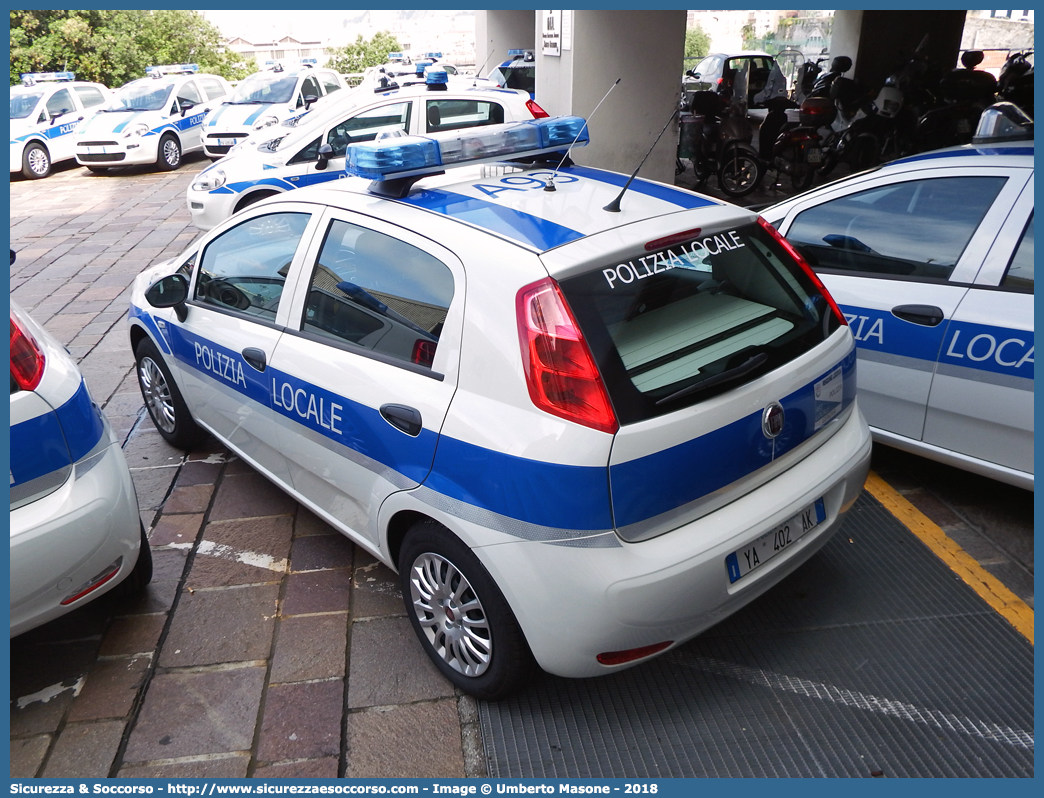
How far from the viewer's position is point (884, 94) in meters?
10.8

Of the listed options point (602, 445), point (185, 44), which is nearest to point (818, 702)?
point (602, 445)

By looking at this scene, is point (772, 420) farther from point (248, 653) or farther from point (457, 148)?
point (248, 653)

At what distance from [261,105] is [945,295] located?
13.2 metres

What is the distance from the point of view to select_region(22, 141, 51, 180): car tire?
14.7 m

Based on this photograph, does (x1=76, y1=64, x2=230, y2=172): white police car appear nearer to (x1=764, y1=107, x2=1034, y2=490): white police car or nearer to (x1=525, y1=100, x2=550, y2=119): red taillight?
(x1=525, y1=100, x2=550, y2=119): red taillight

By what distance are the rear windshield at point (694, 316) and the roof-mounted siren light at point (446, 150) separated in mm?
870

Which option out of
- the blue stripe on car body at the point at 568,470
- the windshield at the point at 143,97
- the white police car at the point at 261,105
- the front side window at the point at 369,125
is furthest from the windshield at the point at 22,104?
the blue stripe on car body at the point at 568,470

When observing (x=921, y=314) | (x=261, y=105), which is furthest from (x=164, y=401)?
(x=261, y=105)

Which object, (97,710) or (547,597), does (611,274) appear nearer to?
(547,597)

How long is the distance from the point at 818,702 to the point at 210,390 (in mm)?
2842

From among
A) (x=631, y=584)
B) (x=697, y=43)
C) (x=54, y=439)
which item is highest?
(x=697, y=43)

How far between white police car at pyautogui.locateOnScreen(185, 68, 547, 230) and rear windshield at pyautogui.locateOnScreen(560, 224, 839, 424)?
20.2 feet

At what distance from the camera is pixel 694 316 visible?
258 cm

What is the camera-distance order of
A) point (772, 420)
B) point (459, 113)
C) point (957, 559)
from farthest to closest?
point (459, 113)
point (957, 559)
point (772, 420)
